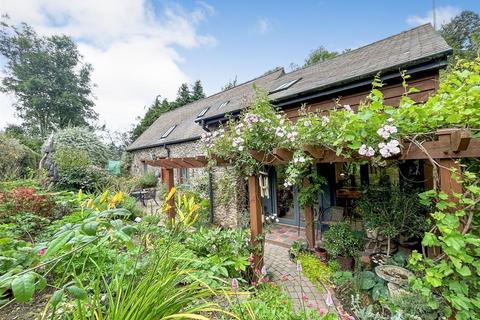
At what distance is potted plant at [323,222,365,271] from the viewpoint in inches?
151

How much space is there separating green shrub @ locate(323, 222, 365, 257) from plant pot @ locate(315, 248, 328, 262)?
0.83ft

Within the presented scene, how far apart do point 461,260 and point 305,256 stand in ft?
8.93

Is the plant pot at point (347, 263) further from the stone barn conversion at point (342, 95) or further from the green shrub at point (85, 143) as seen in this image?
the green shrub at point (85, 143)

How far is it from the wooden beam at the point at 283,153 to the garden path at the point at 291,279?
4.70 feet

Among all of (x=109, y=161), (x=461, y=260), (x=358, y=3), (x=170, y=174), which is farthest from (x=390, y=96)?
(x=109, y=161)

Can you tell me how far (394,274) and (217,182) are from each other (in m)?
4.20

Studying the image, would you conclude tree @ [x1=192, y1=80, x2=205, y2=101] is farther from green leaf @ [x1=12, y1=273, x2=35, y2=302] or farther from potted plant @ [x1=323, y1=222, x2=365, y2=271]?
green leaf @ [x1=12, y1=273, x2=35, y2=302]

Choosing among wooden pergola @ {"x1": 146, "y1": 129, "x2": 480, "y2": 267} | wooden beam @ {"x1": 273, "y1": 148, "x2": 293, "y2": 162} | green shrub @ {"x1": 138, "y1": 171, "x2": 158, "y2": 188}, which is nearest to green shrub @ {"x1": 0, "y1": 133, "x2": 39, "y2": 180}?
green shrub @ {"x1": 138, "y1": 171, "x2": 158, "y2": 188}

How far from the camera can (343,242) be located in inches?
152

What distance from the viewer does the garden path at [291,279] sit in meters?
3.01

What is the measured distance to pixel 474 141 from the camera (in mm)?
1864

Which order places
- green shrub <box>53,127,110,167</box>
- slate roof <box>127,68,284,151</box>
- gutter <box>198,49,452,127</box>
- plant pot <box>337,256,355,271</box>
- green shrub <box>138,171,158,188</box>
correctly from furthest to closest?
green shrub <box>138,171,158,188</box> < green shrub <box>53,127,110,167</box> < slate roof <box>127,68,284,151</box> < plant pot <box>337,256,355,271</box> < gutter <box>198,49,452,127</box>

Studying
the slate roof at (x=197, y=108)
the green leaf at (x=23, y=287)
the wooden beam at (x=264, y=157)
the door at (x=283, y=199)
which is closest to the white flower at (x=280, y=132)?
the wooden beam at (x=264, y=157)

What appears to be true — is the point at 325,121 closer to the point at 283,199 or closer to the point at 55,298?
the point at 55,298
